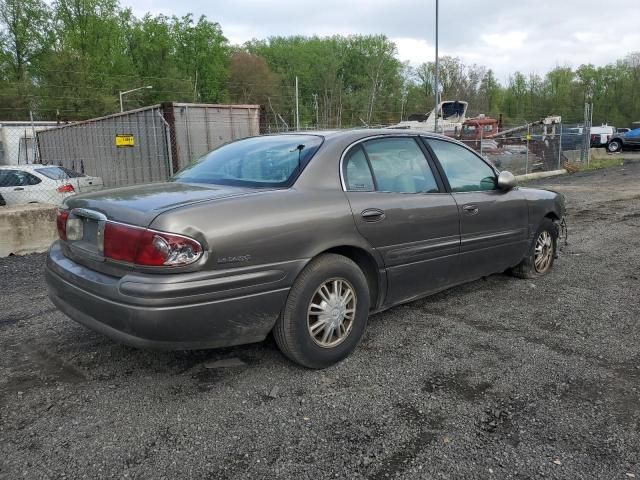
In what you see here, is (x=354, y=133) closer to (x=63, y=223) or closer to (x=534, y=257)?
(x=63, y=223)

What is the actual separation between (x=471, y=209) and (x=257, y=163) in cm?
180

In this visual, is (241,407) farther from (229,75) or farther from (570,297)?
(229,75)

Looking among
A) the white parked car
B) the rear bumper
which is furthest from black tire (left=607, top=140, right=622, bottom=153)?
the rear bumper

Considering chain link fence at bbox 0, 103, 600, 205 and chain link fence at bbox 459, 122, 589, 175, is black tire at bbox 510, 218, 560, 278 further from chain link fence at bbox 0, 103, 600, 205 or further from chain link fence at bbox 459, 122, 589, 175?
chain link fence at bbox 459, 122, 589, 175

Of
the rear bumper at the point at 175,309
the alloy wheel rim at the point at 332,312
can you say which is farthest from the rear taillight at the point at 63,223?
the alloy wheel rim at the point at 332,312

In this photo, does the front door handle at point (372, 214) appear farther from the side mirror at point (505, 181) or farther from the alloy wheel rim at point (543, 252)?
the alloy wheel rim at point (543, 252)

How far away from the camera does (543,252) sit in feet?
17.8

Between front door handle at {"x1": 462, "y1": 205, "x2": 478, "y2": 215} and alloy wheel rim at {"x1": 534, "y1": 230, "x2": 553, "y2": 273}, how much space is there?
1274 millimetres

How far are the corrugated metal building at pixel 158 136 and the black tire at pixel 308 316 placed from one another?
27.8 ft

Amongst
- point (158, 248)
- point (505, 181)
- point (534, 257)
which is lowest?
point (534, 257)

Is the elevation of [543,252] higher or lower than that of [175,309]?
lower

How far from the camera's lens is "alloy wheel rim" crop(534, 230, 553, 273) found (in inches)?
210

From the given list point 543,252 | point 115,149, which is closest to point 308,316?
point 543,252

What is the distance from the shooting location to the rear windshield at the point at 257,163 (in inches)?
136
